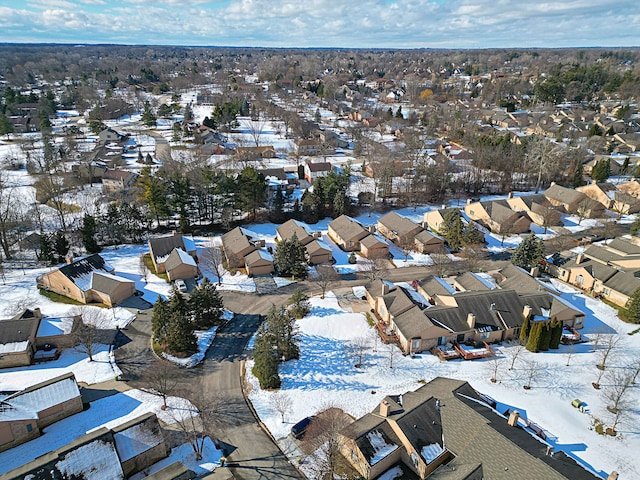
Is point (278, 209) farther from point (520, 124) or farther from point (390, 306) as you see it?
point (520, 124)

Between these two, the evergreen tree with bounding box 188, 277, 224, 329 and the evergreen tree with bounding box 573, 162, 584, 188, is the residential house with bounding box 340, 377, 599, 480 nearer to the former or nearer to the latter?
the evergreen tree with bounding box 188, 277, 224, 329

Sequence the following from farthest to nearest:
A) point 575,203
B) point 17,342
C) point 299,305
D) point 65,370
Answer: point 575,203, point 299,305, point 17,342, point 65,370

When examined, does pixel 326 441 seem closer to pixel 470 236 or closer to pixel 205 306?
pixel 205 306

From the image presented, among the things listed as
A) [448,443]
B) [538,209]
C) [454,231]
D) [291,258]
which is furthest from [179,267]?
[538,209]

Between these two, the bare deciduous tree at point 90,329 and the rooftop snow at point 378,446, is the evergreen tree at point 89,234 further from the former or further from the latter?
the rooftop snow at point 378,446

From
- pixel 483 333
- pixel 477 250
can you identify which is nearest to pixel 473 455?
pixel 483 333

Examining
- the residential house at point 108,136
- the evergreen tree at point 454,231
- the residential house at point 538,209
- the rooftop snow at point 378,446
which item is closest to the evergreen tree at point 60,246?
the rooftop snow at point 378,446
